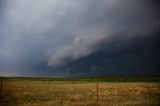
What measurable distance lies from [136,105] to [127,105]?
2.69 ft

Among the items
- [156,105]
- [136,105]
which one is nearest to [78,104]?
[136,105]

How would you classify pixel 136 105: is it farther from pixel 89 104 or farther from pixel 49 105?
pixel 49 105

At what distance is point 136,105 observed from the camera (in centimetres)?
2002

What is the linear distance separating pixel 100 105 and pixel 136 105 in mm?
3461

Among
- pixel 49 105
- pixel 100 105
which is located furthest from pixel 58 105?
pixel 100 105

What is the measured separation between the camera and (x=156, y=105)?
62.2 ft

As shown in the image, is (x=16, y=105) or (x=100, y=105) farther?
(x=16, y=105)

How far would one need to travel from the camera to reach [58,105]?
19688 millimetres

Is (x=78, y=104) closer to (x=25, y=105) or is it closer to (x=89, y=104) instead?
(x=89, y=104)

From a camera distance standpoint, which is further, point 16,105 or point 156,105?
point 16,105

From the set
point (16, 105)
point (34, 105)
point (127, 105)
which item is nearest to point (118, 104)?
point (127, 105)

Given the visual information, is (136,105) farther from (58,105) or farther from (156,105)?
(58,105)

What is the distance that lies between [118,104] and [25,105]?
8750 mm

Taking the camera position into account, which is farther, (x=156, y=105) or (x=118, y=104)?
(x=118, y=104)
